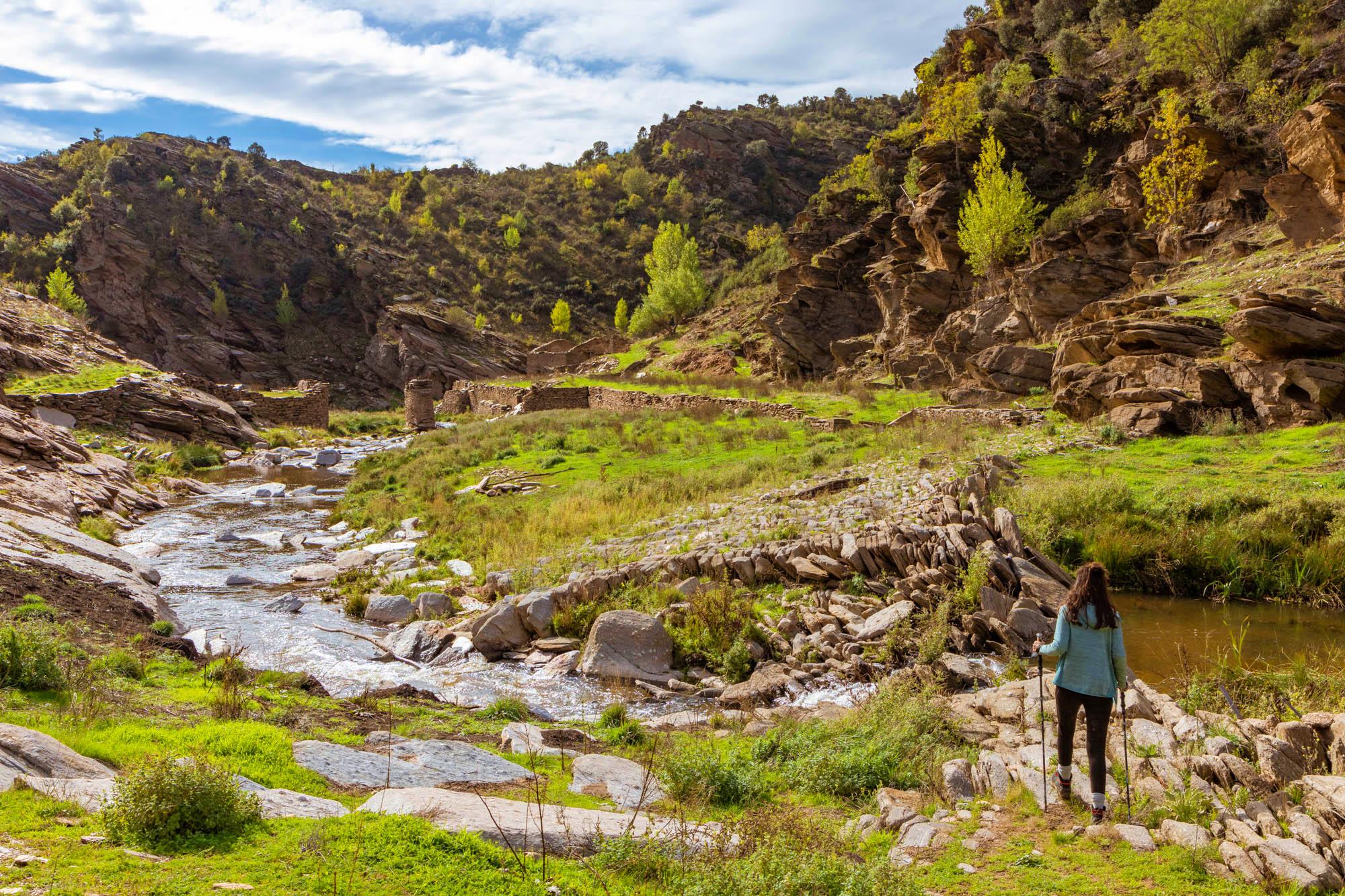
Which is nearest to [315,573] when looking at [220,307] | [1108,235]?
[1108,235]

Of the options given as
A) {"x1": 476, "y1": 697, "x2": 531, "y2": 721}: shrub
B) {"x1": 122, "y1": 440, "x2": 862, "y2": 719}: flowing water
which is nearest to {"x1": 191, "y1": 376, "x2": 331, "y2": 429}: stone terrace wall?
{"x1": 122, "y1": 440, "x2": 862, "y2": 719}: flowing water

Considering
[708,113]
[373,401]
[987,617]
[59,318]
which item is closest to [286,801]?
[987,617]

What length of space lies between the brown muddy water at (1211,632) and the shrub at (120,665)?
33.6ft

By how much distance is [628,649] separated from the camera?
30.9 feet

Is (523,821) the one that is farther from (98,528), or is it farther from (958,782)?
(98,528)

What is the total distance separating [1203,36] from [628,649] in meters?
39.5

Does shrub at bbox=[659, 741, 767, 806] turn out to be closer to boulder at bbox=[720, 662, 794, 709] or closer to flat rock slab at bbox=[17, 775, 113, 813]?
boulder at bbox=[720, 662, 794, 709]

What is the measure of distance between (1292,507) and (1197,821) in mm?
9278

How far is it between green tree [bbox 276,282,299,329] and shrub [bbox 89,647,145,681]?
67.2 meters

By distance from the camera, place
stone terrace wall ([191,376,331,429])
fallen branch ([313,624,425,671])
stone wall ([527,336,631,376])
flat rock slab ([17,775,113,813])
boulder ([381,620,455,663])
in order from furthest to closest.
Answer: stone wall ([527,336,631,376]), stone terrace wall ([191,376,331,429]), boulder ([381,620,455,663]), fallen branch ([313,624,425,671]), flat rock slab ([17,775,113,813])

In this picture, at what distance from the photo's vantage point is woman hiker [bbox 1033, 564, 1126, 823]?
5.47 metres

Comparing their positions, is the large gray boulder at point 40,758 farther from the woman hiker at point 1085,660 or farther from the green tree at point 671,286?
the green tree at point 671,286

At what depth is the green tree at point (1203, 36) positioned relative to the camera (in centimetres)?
3297

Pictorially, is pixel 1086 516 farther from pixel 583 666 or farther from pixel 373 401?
pixel 373 401
